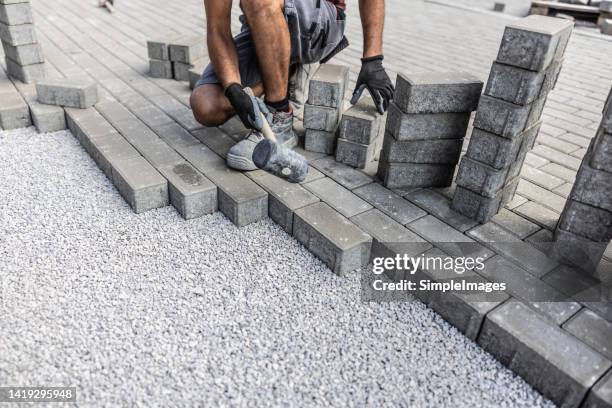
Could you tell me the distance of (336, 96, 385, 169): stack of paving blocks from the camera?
2.89 meters

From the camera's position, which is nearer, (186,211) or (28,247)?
(28,247)

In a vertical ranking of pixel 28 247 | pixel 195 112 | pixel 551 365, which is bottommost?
pixel 28 247

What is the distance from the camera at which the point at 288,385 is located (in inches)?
74.1

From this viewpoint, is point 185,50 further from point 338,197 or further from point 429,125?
point 429,125

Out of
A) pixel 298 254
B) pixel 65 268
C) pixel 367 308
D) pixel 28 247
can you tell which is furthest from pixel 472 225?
pixel 28 247

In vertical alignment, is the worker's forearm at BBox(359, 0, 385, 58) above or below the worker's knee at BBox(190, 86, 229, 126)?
above

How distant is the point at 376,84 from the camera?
3.01 m

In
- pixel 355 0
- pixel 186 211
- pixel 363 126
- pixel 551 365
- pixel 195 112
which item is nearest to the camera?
pixel 551 365

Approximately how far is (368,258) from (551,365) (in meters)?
0.95

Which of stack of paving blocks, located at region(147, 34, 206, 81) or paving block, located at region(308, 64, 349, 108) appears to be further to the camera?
stack of paving blocks, located at region(147, 34, 206, 81)

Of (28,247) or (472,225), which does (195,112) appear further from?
(472,225)

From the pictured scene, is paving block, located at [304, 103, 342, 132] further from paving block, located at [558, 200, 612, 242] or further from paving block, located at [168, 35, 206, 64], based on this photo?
paving block, located at [168, 35, 206, 64]

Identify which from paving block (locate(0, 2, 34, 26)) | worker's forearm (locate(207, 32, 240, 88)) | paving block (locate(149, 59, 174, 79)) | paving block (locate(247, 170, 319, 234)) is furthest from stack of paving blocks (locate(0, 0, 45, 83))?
paving block (locate(247, 170, 319, 234))

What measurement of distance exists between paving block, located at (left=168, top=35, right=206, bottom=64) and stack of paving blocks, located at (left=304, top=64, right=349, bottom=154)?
1.52m
